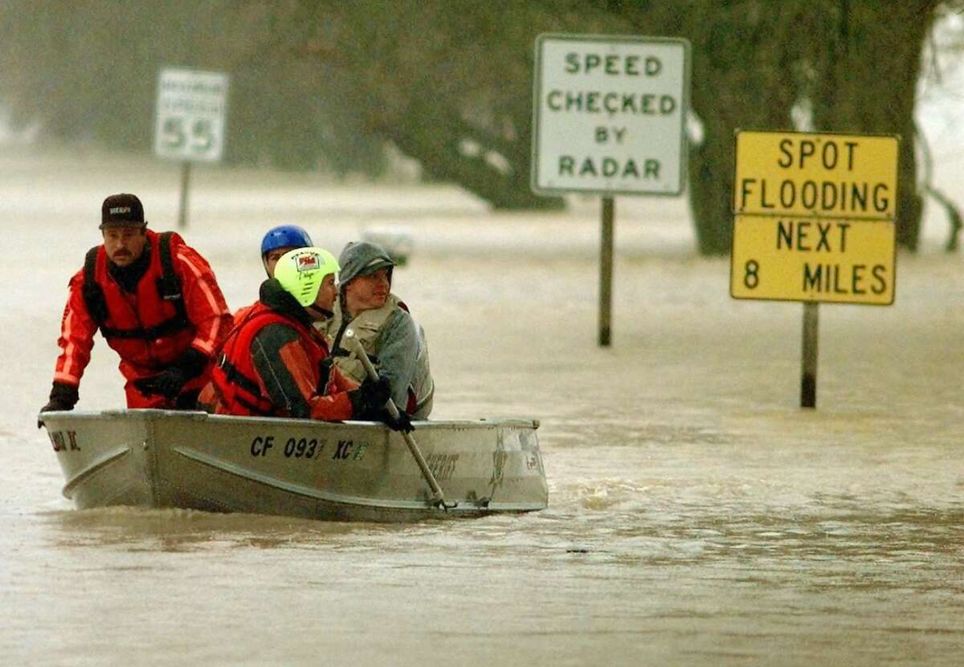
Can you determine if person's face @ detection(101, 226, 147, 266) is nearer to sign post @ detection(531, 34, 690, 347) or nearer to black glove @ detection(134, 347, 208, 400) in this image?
black glove @ detection(134, 347, 208, 400)

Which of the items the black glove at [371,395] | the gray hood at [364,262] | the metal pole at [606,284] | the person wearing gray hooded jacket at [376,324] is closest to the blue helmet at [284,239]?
the person wearing gray hooded jacket at [376,324]

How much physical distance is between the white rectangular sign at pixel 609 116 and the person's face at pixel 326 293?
420 inches

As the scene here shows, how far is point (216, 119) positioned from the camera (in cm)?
4262

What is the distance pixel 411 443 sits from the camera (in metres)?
11.8

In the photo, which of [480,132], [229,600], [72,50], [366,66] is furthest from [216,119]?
[72,50]

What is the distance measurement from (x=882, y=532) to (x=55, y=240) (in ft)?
96.8

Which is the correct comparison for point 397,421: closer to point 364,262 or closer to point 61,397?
point 364,262

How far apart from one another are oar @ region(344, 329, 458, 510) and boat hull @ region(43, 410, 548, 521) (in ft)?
0.13

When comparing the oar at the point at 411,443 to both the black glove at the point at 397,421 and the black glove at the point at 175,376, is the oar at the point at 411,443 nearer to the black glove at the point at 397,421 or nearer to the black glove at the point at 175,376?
the black glove at the point at 397,421

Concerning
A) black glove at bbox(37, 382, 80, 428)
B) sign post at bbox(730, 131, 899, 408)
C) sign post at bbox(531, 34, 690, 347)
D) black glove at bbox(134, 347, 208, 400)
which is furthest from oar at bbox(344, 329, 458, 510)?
sign post at bbox(531, 34, 690, 347)

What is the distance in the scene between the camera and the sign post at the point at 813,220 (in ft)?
58.4

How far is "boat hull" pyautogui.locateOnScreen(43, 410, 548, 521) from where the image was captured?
450 inches

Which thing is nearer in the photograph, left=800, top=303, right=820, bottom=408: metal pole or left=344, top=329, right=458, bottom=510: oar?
left=344, top=329, right=458, bottom=510: oar

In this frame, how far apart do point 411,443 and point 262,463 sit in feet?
2.15
